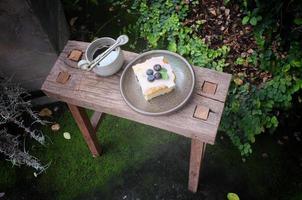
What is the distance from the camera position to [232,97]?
117 inches

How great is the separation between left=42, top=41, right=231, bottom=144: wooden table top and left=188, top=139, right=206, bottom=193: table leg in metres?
0.15

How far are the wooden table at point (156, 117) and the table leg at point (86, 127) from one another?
0.05 ft

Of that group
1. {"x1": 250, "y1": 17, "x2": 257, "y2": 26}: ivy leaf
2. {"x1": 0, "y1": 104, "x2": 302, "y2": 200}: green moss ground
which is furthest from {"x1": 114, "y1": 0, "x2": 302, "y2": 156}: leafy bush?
{"x1": 0, "y1": 104, "x2": 302, "y2": 200}: green moss ground

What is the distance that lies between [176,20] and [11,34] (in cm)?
Result: 151

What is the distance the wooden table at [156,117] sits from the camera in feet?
6.98

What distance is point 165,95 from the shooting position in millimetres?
2250

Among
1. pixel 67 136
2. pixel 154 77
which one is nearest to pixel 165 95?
pixel 154 77

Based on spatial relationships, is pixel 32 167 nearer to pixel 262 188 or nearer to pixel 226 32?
pixel 262 188

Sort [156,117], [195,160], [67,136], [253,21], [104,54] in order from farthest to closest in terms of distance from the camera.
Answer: [67,136] → [253,21] → [195,160] → [104,54] → [156,117]

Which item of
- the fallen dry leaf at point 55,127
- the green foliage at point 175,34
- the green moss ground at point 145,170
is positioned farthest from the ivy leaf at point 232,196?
the fallen dry leaf at point 55,127

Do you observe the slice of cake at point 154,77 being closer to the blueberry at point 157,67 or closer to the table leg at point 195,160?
the blueberry at point 157,67

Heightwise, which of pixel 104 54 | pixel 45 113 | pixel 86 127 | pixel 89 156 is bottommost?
pixel 89 156

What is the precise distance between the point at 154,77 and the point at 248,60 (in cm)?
142

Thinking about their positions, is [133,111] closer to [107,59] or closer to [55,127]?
[107,59]
